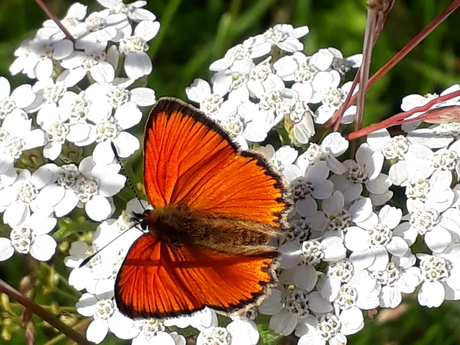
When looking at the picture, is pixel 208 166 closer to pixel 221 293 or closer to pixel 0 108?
pixel 221 293

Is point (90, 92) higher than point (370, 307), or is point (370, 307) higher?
point (90, 92)

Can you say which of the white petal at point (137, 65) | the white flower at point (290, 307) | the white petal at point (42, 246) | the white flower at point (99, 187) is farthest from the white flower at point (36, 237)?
the white flower at point (290, 307)

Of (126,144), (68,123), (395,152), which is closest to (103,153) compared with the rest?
(126,144)

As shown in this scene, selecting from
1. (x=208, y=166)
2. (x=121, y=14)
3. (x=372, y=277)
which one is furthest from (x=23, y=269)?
(x=372, y=277)

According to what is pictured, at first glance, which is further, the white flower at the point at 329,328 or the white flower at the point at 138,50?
the white flower at the point at 138,50

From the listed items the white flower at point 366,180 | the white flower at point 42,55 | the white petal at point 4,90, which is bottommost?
the white flower at point 366,180

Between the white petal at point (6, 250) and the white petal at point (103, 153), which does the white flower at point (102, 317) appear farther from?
the white petal at point (103, 153)

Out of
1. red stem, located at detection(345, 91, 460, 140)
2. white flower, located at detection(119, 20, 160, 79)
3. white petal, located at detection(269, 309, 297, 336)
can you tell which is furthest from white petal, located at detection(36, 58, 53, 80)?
white petal, located at detection(269, 309, 297, 336)
